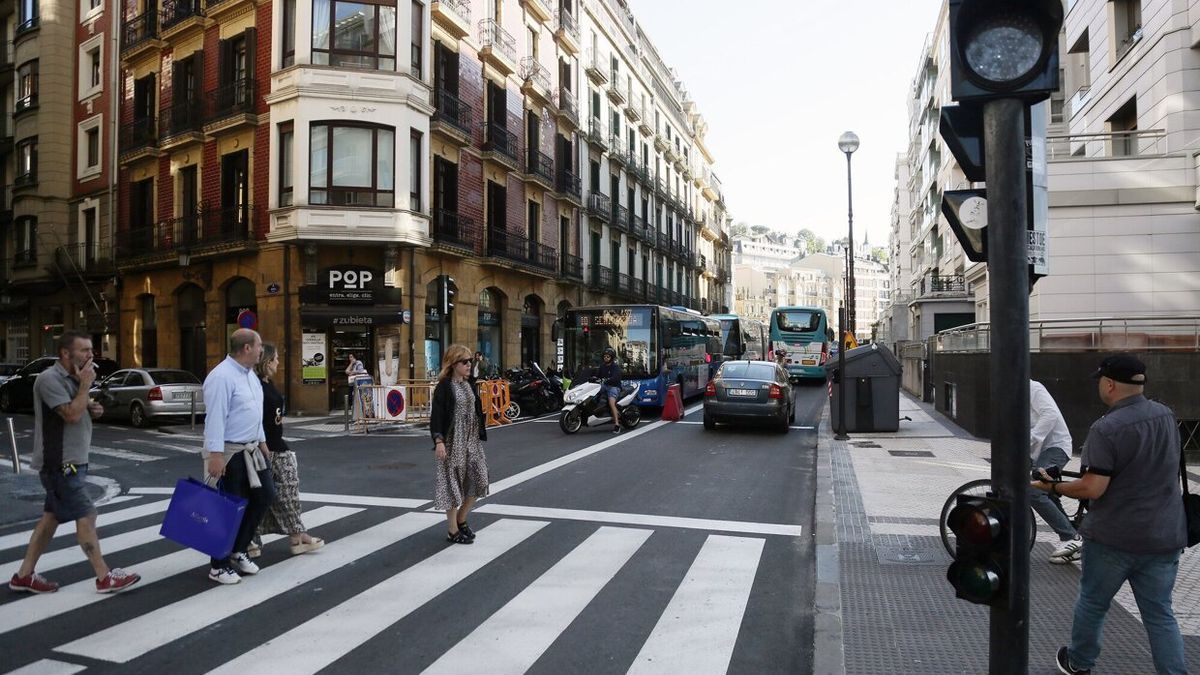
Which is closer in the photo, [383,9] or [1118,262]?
[1118,262]

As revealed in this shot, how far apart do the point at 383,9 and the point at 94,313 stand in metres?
17.3

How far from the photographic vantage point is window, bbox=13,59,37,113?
1262 inches

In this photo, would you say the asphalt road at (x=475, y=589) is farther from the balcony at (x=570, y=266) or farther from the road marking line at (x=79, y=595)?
the balcony at (x=570, y=266)

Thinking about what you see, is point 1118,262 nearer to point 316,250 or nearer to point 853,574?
point 853,574

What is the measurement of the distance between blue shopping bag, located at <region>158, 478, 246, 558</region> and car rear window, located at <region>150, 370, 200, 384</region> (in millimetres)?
14675

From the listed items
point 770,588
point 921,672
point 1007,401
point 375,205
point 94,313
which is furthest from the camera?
point 94,313

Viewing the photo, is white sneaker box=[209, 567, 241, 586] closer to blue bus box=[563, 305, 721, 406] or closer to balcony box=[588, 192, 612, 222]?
blue bus box=[563, 305, 721, 406]

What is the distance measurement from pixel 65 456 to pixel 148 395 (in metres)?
14.3

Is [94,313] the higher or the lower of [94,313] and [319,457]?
the higher

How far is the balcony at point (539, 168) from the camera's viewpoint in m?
30.2

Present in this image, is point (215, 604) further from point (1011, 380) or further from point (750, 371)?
point (750, 371)

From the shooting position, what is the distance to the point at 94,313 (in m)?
29.4

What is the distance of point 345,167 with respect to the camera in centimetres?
2156

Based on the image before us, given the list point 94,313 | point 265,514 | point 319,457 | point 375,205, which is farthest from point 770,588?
point 94,313
